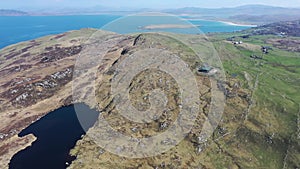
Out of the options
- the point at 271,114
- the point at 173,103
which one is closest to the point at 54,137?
the point at 173,103

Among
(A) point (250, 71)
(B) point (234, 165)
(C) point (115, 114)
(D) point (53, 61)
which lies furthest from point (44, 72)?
(B) point (234, 165)

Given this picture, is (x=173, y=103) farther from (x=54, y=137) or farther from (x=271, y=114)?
(x=54, y=137)

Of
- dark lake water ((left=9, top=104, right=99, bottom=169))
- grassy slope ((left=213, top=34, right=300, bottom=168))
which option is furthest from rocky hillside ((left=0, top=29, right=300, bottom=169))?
dark lake water ((left=9, top=104, right=99, bottom=169))

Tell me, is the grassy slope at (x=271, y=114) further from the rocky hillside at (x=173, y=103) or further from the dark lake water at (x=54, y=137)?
the dark lake water at (x=54, y=137)

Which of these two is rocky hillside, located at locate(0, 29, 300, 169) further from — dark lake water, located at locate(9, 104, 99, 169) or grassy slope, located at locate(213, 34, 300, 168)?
dark lake water, located at locate(9, 104, 99, 169)

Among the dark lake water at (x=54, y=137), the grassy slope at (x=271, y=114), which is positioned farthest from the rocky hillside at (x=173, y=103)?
the dark lake water at (x=54, y=137)

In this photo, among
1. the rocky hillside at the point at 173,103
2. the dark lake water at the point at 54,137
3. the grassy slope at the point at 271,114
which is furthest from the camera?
the dark lake water at the point at 54,137

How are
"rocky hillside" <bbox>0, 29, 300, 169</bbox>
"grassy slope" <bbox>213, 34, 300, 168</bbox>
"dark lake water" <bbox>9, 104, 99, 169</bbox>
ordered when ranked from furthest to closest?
1. "dark lake water" <bbox>9, 104, 99, 169</bbox>
2. "rocky hillside" <bbox>0, 29, 300, 169</bbox>
3. "grassy slope" <bbox>213, 34, 300, 168</bbox>

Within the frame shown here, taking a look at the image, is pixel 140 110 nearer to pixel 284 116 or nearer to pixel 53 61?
pixel 284 116

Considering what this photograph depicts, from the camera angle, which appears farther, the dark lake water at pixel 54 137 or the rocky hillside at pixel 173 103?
the dark lake water at pixel 54 137
